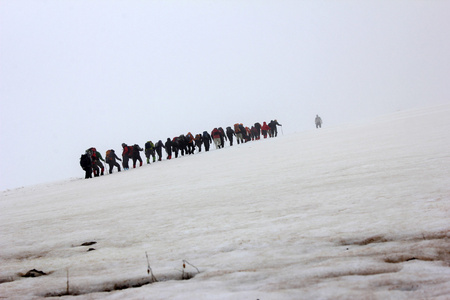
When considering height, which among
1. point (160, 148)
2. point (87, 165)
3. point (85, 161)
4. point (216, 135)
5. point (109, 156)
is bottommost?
point (87, 165)

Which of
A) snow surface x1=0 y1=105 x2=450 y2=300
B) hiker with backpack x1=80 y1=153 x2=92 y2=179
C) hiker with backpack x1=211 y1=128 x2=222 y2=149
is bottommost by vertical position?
snow surface x1=0 y1=105 x2=450 y2=300

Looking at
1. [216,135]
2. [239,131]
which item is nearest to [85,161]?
[216,135]

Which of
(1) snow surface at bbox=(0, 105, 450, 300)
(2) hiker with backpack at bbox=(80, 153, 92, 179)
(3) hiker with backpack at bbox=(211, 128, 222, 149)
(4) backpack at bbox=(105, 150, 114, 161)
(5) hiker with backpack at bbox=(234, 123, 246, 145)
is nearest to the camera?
(1) snow surface at bbox=(0, 105, 450, 300)

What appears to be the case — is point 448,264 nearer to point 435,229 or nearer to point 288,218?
point 435,229

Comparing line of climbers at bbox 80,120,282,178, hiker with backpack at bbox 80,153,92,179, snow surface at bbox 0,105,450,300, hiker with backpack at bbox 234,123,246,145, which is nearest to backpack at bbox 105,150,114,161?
line of climbers at bbox 80,120,282,178

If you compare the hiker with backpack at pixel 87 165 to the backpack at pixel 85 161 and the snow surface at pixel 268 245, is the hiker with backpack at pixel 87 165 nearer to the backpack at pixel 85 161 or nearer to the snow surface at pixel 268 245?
the backpack at pixel 85 161

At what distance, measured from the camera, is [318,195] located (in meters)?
4.32

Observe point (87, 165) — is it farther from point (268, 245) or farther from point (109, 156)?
point (268, 245)

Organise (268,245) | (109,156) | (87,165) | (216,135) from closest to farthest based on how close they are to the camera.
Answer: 1. (268,245)
2. (87,165)
3. (109,156)
4. (216,135)

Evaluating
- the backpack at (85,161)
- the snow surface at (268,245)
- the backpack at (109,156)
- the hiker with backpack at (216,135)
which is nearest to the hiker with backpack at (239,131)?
the hiker with backpack at (216,135)

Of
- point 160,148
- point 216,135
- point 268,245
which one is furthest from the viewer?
point 216,135

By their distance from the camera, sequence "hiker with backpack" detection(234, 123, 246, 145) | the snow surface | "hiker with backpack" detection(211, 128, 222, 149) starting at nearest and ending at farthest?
the snow surface, "hiker with backpack" detection(211, 128, 222, 149), "hiker with backpack" detection(234, 123, 246, 145)

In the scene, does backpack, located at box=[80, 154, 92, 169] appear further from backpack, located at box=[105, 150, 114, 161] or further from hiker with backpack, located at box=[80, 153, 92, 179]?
backpack, located at box=[105, 150, 114, 161]

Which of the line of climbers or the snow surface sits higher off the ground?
the line of climbers
